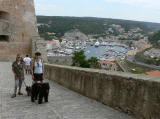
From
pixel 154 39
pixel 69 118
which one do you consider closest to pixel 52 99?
pixel 69 118

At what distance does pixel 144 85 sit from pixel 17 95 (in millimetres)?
3774

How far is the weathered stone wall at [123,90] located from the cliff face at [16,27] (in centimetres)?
1297

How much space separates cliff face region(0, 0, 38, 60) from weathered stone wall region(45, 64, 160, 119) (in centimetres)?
1297

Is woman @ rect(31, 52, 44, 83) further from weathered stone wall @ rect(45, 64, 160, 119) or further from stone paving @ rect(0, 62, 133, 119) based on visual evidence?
weathered stone wall @ rect(45, 64, 160, 119)

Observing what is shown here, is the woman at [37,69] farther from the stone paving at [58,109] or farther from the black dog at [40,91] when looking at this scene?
the stone paving at [58,109]

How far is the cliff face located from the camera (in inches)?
776

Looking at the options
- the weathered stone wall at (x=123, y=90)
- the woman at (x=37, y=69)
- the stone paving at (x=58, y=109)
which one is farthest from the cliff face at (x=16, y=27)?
the woman at (x=37, y=69)

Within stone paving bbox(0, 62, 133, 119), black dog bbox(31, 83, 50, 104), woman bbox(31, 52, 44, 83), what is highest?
woman bbox(31, 52, 44, 83)

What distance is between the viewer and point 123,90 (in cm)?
518


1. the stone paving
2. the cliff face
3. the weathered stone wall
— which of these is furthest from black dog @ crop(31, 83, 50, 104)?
the cliff face

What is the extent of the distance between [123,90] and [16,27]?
633 inches

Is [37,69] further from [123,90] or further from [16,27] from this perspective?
[16,27]

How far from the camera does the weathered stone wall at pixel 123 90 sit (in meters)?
4.42

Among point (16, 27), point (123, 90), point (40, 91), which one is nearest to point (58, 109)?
point (40, 91)
